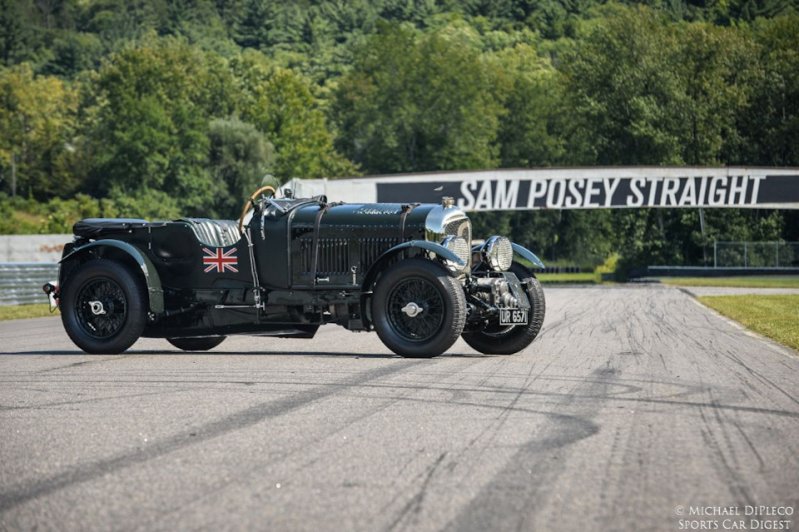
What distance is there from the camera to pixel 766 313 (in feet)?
70.5

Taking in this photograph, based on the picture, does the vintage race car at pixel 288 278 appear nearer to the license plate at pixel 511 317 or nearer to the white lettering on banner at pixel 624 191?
the license plate at pixel 511 317

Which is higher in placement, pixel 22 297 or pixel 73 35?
pixel 73 35

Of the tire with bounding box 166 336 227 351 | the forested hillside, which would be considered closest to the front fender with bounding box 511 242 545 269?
the tire with bounding box 166 336 227 351

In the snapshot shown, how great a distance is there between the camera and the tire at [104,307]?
1270cm

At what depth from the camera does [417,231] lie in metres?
12.4

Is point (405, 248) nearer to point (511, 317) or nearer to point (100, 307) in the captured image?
point (511, 317)

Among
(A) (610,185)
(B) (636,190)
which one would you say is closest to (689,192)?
(B) (636,190)

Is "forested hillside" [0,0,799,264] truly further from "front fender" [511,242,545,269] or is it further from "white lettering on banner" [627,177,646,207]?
"front fender" [511,242,545,269]

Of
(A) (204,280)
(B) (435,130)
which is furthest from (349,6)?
(A) (204,280)

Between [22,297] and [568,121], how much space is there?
5570cm

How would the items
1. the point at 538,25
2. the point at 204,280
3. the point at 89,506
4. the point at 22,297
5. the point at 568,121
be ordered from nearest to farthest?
the point at 89,506 → the point at 204,280 → the point at 22,297 → the point at 568,121 → the point at 538,25

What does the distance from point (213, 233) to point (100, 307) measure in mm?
1441

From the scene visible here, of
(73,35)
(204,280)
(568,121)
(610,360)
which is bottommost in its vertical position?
(610,360)

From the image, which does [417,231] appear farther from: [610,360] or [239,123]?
[239,123]
